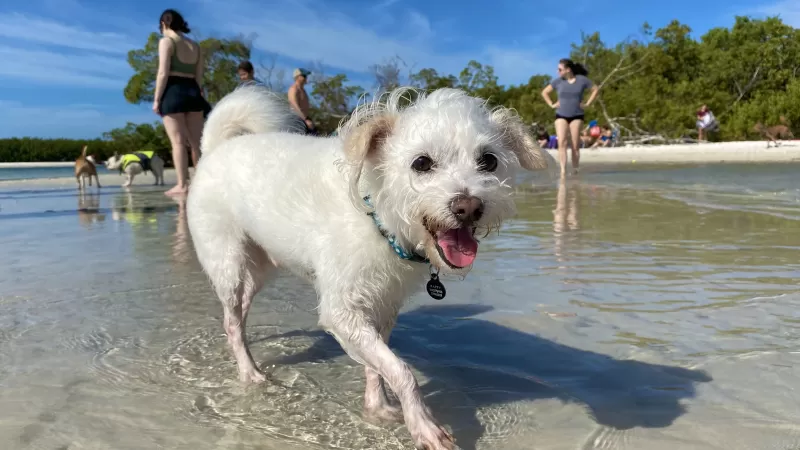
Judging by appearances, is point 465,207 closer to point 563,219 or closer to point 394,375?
point 394,375

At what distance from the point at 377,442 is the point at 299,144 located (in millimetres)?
1562

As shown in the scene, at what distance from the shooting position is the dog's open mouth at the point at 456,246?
2332 millimetres

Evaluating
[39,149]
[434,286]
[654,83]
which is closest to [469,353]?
[434,286]

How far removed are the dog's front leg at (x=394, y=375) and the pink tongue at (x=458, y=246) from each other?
41 cm

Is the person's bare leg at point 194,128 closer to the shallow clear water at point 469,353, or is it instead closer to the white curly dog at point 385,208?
the shallow clear water at point 469,353

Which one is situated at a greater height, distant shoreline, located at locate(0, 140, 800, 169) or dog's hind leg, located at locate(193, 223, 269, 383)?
distant shoreline, located at locate(0, 140, 800, 169)

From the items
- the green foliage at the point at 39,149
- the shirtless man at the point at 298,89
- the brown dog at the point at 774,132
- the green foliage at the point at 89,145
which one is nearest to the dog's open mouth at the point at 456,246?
the shirtless man at the point at 298,89

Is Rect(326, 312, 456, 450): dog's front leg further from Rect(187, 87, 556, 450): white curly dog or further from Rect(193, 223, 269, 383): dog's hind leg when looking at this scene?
Rect(193, 223, 269, 383): dog's hind leg

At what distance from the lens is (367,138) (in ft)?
8.05

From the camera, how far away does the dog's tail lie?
380cm

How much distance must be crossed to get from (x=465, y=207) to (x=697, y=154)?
27374mm

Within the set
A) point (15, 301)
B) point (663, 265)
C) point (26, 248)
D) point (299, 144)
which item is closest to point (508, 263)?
point (663, 265)

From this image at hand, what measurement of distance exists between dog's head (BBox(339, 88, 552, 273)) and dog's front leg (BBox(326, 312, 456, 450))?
367 millimetres

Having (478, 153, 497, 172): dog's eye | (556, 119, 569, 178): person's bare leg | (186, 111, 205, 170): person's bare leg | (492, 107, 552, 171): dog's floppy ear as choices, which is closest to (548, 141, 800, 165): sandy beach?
(556, 119, 569, 178): person's bare leg
